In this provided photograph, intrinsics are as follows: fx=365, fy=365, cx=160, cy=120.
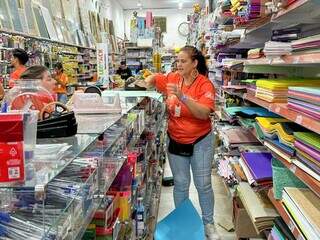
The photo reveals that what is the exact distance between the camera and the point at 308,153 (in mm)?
1697

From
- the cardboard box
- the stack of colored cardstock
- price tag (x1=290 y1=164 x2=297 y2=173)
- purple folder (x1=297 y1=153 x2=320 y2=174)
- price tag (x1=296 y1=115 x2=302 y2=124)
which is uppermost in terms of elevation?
price tag (x1=296 y1=115 x2=302 y2=124)

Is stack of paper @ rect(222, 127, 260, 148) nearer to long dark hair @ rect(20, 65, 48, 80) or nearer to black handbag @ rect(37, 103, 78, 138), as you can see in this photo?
long dark hair @ rect(20, 65, 48, 80)

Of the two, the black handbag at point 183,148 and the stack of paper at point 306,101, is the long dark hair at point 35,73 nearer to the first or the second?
the black handbag at point 183,148

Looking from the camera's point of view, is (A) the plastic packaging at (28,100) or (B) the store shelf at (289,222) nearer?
(B) the store shelf at (289,222)

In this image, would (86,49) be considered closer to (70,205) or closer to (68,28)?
(68,28)

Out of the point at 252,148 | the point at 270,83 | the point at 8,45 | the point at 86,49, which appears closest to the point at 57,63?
the point at 8,45

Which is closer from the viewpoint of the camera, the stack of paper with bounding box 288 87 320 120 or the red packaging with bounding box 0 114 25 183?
the red packaging with bounding box 0 114 25 183

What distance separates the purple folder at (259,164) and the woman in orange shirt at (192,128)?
47 centimetres

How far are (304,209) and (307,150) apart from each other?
0.28 meters

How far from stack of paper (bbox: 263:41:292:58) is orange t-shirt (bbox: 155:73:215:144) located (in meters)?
1.00

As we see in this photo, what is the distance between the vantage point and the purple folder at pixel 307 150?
63.0 inches

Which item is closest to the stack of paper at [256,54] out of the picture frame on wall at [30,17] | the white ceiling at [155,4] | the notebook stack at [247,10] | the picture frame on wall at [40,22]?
the notebook stack at [247,10]

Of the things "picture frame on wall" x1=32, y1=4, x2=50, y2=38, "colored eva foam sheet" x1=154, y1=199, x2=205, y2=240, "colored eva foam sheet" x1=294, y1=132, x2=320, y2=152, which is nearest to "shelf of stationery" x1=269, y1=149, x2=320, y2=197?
"colored eva foam sheet" x1=294, y1=132, x2=320, y2=152

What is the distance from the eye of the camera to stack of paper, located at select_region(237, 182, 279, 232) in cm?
238
